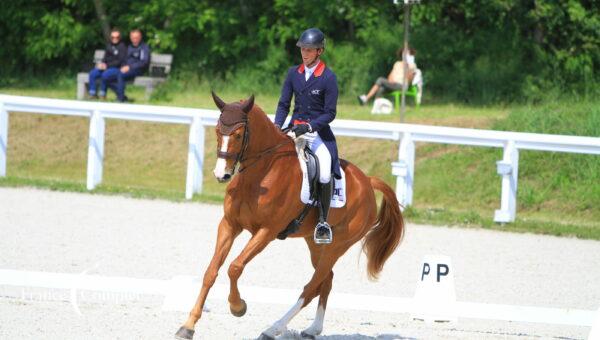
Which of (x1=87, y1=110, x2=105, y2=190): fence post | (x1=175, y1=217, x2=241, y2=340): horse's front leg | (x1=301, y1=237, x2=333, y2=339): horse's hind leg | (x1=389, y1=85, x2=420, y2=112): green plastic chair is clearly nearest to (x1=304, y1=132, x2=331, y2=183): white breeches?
(x1=301, y1=237, x2=333, y2=339): horse's hind leg

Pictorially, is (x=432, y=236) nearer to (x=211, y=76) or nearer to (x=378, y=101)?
(x=378, y=101)

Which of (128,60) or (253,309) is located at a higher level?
(128,60)

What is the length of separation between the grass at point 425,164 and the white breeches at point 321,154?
6391 mm

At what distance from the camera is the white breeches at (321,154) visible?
7766mm

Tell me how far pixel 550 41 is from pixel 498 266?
12.7 metres

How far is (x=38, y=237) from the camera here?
11516mm

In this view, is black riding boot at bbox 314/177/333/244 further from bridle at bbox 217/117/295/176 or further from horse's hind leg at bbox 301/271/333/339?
bridle at bbox 217/117/295/176

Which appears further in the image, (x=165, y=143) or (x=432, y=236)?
(x=165, y=143)

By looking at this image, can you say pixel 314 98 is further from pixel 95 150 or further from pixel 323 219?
pixel 95 150

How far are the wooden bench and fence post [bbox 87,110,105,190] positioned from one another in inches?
220

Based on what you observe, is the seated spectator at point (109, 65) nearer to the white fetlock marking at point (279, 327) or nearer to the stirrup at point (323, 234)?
the stirrup at point (323, 234)

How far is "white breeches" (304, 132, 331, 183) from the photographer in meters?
7.77

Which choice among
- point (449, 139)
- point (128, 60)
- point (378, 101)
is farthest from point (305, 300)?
point (128, 60)

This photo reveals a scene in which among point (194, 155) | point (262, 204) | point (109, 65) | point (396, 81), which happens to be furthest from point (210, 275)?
point (109, 65)
